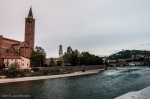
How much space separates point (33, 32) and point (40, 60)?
27.0 metres

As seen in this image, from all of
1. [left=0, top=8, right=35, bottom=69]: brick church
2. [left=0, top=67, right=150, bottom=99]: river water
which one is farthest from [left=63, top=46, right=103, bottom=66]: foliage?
[left=0, top=67, right=150, bottom=99]: river water

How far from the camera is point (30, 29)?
14338 cm

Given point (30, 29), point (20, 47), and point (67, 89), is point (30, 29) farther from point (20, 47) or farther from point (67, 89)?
point (67, 89)

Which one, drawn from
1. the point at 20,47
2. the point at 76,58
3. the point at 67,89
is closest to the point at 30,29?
the point at 20,47

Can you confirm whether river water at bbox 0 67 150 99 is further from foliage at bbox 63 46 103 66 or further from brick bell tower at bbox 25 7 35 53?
brick bell tower at bbox 25 7 35 53

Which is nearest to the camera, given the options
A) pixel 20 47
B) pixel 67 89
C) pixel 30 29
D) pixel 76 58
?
pixel 67 89

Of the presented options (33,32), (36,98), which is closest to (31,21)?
(33,32)

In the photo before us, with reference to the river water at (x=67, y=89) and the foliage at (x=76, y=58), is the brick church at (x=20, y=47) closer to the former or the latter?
the foliage at (x=76, y=58)

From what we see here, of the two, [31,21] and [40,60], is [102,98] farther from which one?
[31,21]

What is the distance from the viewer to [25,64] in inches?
4754

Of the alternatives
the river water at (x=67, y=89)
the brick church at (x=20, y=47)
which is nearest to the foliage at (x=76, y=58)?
the brick church at (x=20, y=47)

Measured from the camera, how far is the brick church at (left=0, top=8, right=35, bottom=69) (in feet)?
370

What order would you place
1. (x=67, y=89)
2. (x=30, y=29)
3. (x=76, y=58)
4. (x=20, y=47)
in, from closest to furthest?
(x=67, y=89), (x=20, y=47), (x=30, y=29), (x=76, y=58)

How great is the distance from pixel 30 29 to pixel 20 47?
16.6m
